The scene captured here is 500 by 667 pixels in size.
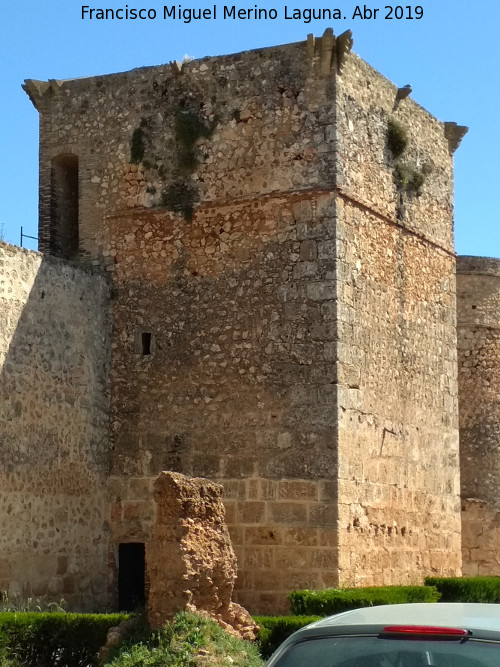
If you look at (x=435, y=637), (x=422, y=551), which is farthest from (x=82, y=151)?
(x=435, y=637)

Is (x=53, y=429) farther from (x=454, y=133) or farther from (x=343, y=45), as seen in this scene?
(x=454, y=133)

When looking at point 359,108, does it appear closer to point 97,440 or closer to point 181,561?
point 97,440

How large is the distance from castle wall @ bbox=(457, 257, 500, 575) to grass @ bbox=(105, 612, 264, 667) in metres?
11.0

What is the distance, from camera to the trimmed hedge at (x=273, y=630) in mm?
10250

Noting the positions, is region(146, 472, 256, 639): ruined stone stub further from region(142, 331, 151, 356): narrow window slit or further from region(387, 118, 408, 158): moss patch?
region(387, 118, 408, 158): moss patch

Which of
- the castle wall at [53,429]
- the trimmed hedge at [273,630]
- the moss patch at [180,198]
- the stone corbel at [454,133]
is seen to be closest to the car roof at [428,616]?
the trimmed hedge at [273,630]

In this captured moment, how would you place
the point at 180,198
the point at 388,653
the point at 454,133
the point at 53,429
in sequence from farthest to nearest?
the point at 454,133
the point at 180,198
the point at 53,429
the point at 388,653

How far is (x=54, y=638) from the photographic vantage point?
10594mm

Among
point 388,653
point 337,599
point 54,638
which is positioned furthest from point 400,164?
point 388,653

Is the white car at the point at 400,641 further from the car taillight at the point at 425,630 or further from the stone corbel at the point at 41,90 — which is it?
the stone corbel at the point at 41,90

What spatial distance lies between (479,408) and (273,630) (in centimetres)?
1055

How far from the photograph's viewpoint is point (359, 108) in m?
14.6

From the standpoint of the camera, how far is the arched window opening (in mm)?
15430

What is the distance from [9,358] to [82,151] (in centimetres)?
347
